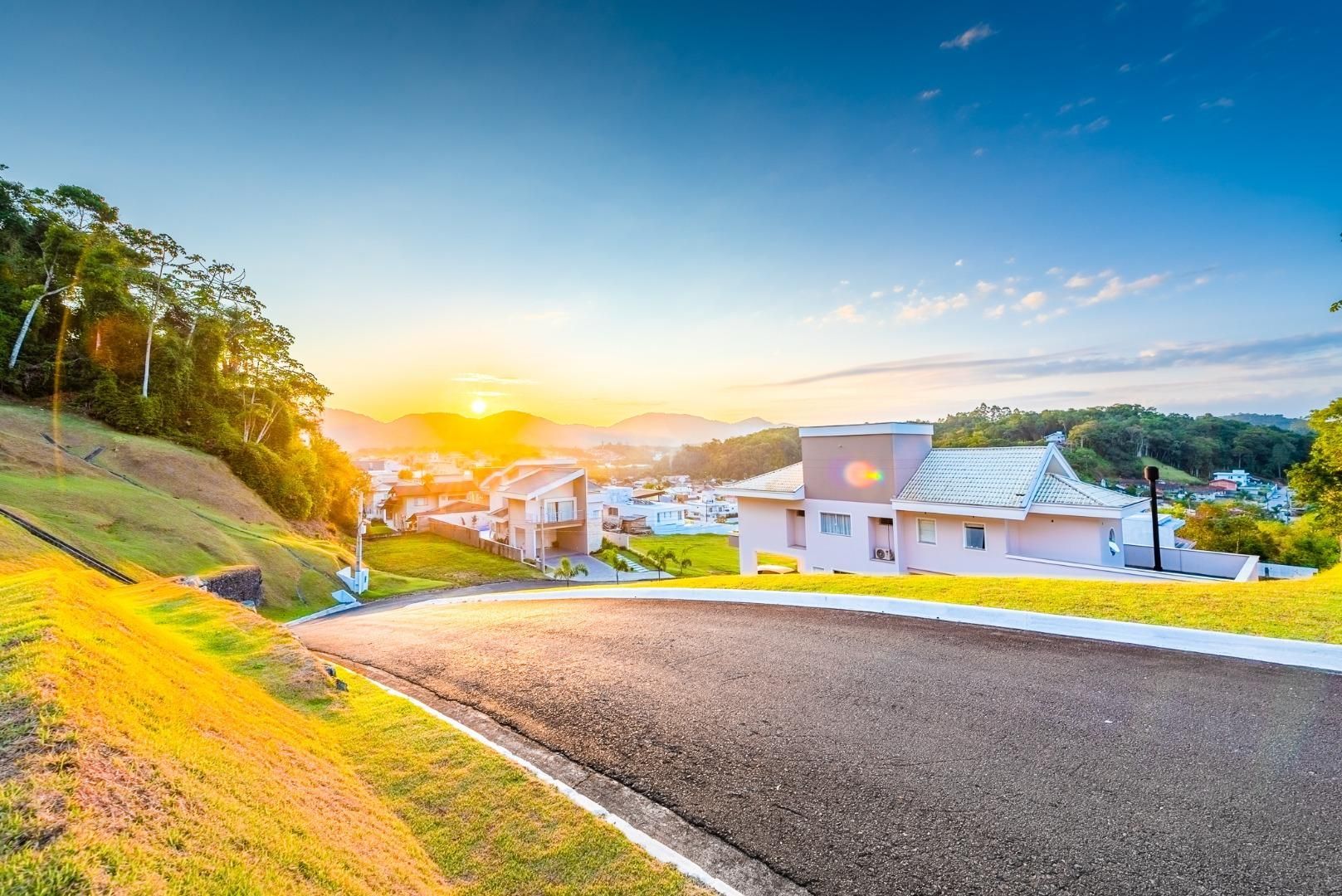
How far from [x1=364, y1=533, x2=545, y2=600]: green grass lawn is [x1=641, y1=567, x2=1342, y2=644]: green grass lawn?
68.1ft

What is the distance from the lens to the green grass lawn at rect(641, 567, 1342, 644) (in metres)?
6.54

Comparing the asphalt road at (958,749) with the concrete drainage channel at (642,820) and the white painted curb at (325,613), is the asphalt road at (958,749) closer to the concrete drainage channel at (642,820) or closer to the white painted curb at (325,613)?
the concrete drainage channel at (642,820)

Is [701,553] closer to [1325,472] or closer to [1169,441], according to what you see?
[1325,472]

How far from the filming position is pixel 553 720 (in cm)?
557

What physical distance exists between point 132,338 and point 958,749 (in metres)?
39.6

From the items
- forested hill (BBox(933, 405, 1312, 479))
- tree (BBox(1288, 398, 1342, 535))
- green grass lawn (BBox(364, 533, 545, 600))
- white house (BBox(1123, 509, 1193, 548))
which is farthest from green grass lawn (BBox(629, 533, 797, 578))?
forested hill (BBox(933, 405, 1312, 479))

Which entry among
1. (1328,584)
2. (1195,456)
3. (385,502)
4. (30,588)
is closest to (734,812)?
(30,588)

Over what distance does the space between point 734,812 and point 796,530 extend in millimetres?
17687

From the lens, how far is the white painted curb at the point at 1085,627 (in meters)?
5.80

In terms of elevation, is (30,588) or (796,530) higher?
(30,588)

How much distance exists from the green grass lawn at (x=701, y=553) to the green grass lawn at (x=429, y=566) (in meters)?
8.97

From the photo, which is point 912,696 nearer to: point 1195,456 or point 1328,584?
point 1328,584

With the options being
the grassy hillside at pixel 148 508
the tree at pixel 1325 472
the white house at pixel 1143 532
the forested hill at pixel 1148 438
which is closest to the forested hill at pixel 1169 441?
the forested hill at pixel 1148 438

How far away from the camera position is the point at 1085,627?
23.1 feet
